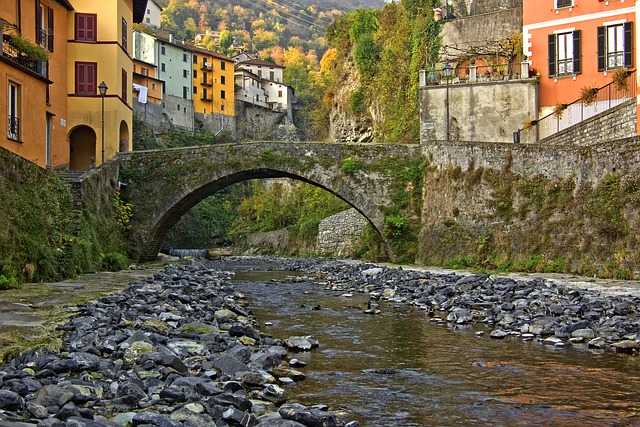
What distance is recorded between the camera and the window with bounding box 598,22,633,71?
77.2 ft

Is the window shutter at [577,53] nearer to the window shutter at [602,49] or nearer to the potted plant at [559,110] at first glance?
the window shutter at [602,49]

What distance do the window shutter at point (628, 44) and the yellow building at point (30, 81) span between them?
18674mm

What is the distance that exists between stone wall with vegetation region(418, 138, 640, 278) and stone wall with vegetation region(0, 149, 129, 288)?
33.3 feet

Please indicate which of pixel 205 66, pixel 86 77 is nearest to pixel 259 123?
pixel 205 66

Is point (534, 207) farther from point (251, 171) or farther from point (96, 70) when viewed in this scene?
point (96, 70)

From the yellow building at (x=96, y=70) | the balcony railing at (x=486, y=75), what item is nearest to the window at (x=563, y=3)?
the balcony railing at (x=486, y=75)

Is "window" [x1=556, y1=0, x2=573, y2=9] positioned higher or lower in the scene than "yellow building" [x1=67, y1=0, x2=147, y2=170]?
higher

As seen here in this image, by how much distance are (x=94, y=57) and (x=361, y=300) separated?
1636cm

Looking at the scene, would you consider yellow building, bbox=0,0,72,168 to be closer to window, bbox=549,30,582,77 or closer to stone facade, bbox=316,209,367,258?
stone facade, bbox=316,209,367,258

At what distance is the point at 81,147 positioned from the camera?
26.4m

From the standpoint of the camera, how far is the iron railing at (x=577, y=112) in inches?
886

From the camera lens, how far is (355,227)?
106 ft

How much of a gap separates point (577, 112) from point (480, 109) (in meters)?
3.79

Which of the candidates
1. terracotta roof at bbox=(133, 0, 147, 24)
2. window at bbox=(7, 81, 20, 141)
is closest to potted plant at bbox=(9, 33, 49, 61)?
window at bbox=(7, 81, 20, 141)
